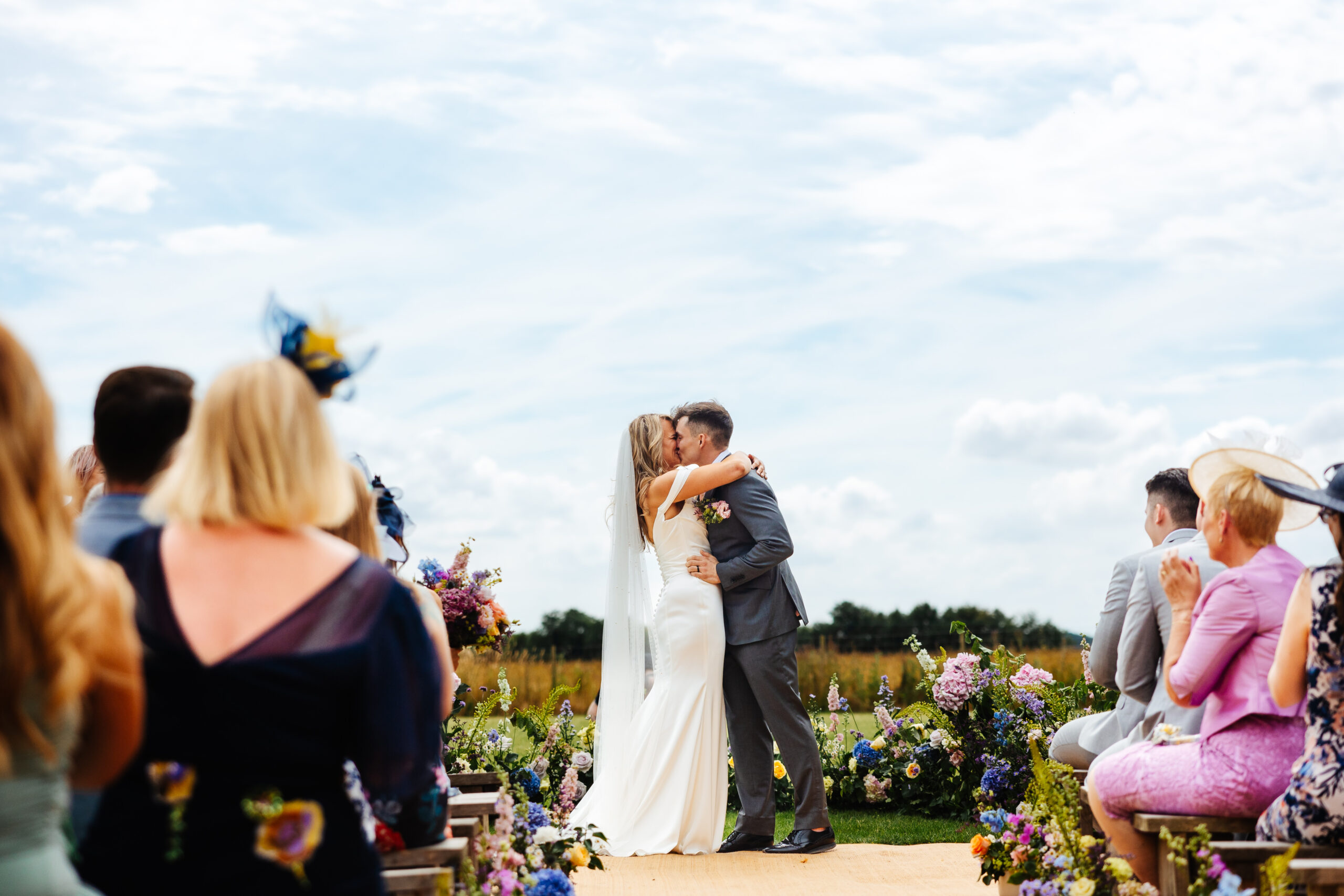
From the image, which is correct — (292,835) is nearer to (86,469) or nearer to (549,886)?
(549,886)

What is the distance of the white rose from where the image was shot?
4562mm

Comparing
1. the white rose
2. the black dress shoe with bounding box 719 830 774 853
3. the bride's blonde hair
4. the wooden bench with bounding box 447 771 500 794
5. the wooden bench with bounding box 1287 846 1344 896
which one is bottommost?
the black dress shoe with bounding box 719 830 774 853

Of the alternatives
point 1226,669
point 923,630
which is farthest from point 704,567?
point 923,630

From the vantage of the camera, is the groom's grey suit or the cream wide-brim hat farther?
the groom's grey suit

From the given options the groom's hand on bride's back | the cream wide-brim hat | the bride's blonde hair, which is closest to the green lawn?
the groom's hand on bride's back

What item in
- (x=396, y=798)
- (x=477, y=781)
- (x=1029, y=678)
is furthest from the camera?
(x=1029, y=678)

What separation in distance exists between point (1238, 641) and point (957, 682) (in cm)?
450

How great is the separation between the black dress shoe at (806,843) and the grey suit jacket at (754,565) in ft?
3.62

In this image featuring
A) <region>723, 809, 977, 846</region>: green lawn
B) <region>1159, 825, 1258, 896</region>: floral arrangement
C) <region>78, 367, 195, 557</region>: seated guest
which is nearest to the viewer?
<region>78, 367, 195, 557</region>: seated guest

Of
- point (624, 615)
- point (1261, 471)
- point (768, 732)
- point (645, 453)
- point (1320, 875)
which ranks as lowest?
point (768, 732)

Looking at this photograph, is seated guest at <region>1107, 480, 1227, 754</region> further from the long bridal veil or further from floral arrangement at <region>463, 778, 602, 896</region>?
the long bridal veil

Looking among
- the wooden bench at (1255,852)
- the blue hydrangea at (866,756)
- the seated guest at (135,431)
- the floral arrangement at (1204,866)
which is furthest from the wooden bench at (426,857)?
the blue hydrangea at (866,756)

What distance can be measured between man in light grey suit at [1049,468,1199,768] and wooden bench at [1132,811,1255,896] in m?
1.05

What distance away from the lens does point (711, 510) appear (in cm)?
689
